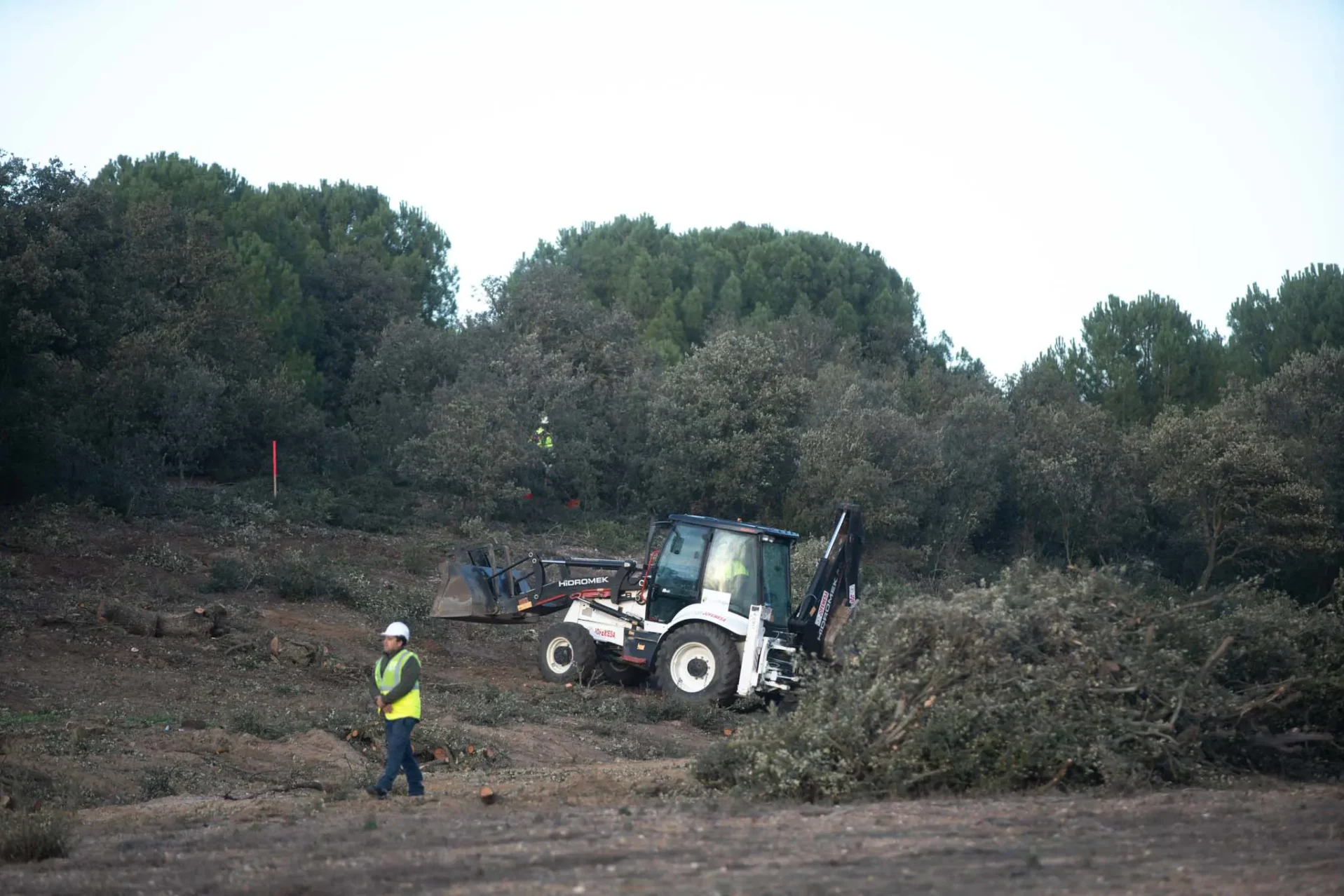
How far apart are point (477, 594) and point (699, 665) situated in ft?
11.1

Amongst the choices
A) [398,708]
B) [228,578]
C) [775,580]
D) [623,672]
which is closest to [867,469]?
[623,672]

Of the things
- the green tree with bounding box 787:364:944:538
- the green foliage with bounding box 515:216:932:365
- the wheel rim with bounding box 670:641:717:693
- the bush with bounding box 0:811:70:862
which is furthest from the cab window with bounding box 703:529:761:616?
the green foliage with bounding box 515:216:932:365

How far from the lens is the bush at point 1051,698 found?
9.23 meters

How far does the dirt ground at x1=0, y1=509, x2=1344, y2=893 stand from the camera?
22.4ft

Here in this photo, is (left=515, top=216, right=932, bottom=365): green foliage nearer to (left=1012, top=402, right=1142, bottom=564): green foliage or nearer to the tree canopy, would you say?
the tree canopy

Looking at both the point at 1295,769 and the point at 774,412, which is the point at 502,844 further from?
the point at 774,412

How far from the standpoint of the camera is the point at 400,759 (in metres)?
9.96

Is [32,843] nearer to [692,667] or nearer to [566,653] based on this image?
[692,667]

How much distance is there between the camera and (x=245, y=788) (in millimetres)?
10672

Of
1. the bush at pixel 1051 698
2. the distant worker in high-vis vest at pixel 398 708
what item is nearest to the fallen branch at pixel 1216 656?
the bush at pixel 1051 698

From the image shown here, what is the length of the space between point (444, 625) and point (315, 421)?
1560cm

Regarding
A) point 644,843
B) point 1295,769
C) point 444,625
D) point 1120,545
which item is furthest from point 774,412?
point 644,843

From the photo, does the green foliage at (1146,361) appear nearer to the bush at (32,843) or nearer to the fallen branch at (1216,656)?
the fallen branch at (1216,656)

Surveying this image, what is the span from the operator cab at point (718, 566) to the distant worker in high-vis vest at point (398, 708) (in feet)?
20.0
